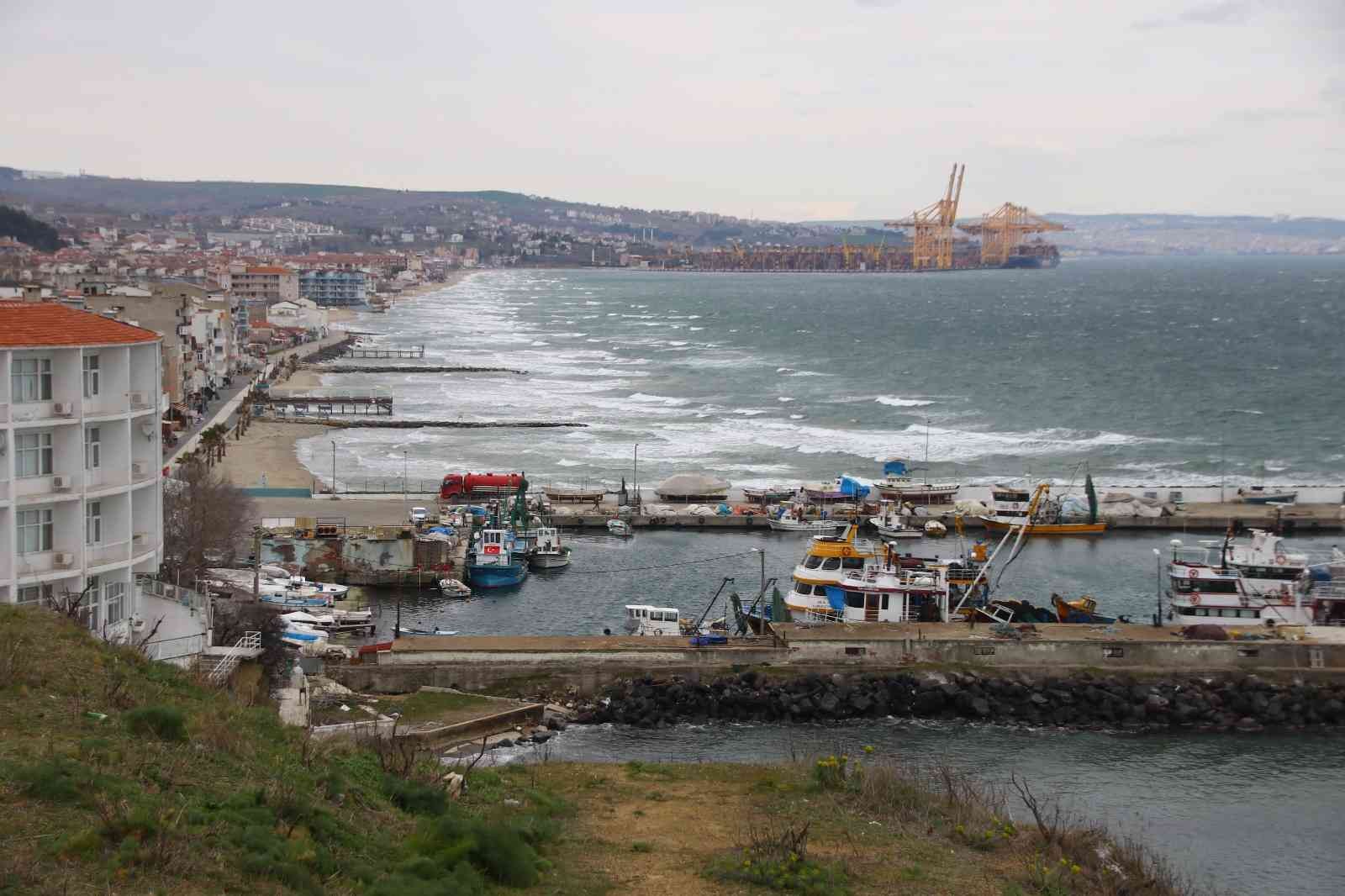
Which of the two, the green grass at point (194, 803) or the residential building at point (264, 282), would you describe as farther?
the residential building at point (264, 282)

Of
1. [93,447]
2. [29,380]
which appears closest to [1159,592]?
[93,447]

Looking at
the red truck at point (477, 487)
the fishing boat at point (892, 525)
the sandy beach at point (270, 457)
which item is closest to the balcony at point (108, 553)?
the sandy beach at point (270, 457)

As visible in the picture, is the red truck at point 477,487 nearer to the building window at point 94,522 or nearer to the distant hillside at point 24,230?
the building window at point 94,522

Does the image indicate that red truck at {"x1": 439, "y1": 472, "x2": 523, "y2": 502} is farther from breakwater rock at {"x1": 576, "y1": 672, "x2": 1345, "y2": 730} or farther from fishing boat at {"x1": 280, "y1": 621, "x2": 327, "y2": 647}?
breakwater rock at {"x1": 576, "y1": 672, "x2": 1345, "y2": 730}

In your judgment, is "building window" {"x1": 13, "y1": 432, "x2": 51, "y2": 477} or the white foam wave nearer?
"building window" {"x1": 13, "y1": 432, "x2": 51, "y2": 477}

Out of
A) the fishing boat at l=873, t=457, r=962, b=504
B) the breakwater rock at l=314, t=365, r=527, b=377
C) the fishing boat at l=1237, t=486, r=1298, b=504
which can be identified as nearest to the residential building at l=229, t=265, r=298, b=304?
the breakwater rock at l=314, t=365, r=527, b=377
